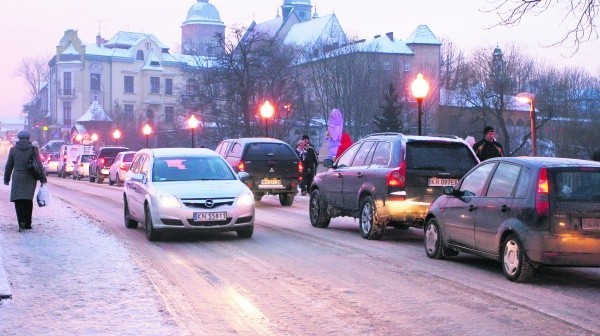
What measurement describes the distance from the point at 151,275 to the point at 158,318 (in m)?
2.70

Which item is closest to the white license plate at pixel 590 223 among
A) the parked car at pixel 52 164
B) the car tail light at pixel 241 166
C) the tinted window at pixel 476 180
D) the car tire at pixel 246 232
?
the tinted window at pixel 476 180

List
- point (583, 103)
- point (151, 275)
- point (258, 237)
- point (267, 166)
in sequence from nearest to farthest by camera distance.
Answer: point (151, 275)
point (258, 237)
point (267, 166)
point (583, 103)

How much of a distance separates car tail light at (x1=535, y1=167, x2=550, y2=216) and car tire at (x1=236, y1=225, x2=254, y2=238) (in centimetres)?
604

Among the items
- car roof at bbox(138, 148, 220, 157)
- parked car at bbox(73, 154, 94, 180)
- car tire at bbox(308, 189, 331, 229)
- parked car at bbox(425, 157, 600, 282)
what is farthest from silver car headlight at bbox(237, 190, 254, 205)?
parked car at bbox(73, 154, 94, 180)

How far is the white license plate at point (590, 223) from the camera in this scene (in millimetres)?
9805

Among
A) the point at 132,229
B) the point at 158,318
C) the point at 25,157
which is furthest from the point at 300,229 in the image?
the point at 158,318

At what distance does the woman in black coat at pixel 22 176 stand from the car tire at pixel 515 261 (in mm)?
9033

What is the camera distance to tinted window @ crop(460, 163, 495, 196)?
11.3 metres

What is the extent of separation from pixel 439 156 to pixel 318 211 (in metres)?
3.75

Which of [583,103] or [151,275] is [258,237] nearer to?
[151,275]

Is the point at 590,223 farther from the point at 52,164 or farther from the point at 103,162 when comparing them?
the point at 52,164

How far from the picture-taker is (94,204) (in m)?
25.0

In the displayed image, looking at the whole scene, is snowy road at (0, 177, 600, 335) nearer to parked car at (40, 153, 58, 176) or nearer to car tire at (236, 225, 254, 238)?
car tire at (236, 225, 254, 238)

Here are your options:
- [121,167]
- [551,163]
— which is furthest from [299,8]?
[551,163]
